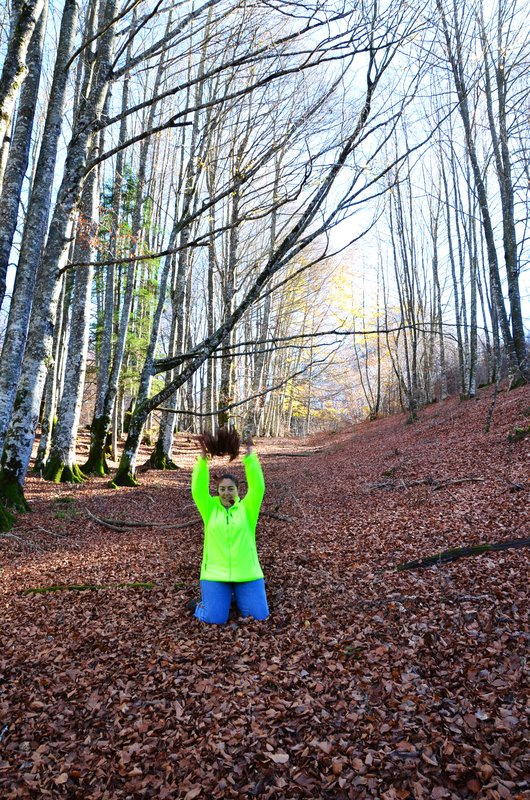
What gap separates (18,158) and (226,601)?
5503 millimetres

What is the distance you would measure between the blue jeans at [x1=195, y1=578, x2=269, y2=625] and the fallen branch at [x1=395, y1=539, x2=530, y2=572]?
137 centimetres

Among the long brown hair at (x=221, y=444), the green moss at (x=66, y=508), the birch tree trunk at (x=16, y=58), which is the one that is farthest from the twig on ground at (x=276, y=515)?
the birch tree trunk at (x=16, y=58)

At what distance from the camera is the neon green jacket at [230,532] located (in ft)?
12.7

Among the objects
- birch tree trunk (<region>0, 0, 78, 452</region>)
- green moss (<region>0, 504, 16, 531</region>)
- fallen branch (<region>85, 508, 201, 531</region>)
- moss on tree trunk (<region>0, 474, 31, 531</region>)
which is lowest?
fallen branch (<region>85, 508, 201, 531</region>)

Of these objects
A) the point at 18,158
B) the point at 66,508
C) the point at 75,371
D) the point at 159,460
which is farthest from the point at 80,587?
the point at 159,460

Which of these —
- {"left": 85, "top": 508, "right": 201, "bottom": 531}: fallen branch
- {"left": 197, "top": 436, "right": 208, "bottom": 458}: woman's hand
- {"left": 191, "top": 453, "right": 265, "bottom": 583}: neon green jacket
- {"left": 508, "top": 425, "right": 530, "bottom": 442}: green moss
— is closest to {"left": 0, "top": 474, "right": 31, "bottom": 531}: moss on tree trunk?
{"left": 85, "top": 508, "right": 201, "bottom": 531}: fallen branch

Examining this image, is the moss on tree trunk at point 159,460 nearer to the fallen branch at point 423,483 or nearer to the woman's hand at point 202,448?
the fallen branch at point 423,483

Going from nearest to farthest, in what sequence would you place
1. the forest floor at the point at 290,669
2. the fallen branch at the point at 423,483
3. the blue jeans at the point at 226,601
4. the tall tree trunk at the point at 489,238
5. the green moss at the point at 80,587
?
the forest floor at the point at 290,669, the blue jeans at the point at 226,601, the green moss at the point at 80,587, the fallen branch at the point at 423,483, the tall tree trunk at the point at 489,238

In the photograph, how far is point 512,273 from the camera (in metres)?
11.8

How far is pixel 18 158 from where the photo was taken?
5398 mm

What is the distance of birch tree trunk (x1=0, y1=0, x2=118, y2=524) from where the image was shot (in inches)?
207

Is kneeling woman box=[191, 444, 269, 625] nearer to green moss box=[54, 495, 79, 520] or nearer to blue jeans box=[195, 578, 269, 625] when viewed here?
blue jeans box=[195, 578, 269, 625]

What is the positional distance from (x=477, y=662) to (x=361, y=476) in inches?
261

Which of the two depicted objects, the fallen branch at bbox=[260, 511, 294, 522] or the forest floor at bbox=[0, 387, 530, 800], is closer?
the forest floor at bbox=[0, 387, 530, 800]
